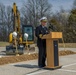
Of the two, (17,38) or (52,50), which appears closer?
(52,50)

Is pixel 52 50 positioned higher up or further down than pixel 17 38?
further down

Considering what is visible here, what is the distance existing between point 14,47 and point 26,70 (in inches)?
365

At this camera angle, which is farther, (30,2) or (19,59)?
(30,2)

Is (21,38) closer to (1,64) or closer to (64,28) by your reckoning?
(1,64)

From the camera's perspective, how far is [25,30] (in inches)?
979

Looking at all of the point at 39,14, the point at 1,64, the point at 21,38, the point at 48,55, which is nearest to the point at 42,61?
the point at 48,55

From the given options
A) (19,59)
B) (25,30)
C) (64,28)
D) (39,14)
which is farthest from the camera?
(39,14)

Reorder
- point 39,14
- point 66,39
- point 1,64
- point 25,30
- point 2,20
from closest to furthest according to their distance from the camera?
1. point 1,64
2. point 25,30
3. point 66,39
4. point 39,14
5. point 2,20

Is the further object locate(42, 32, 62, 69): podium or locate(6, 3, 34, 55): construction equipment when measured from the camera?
locate(6, 3, 34, 55): construction equipment

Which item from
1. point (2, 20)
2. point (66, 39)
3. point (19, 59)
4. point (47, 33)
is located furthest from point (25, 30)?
point (2, 20)

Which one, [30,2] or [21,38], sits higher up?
[30,2]

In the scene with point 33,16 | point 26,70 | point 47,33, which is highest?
point 33,16

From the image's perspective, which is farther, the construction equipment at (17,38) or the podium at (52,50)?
the construction equipment at (17,38)

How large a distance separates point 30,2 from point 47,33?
2419 inches
